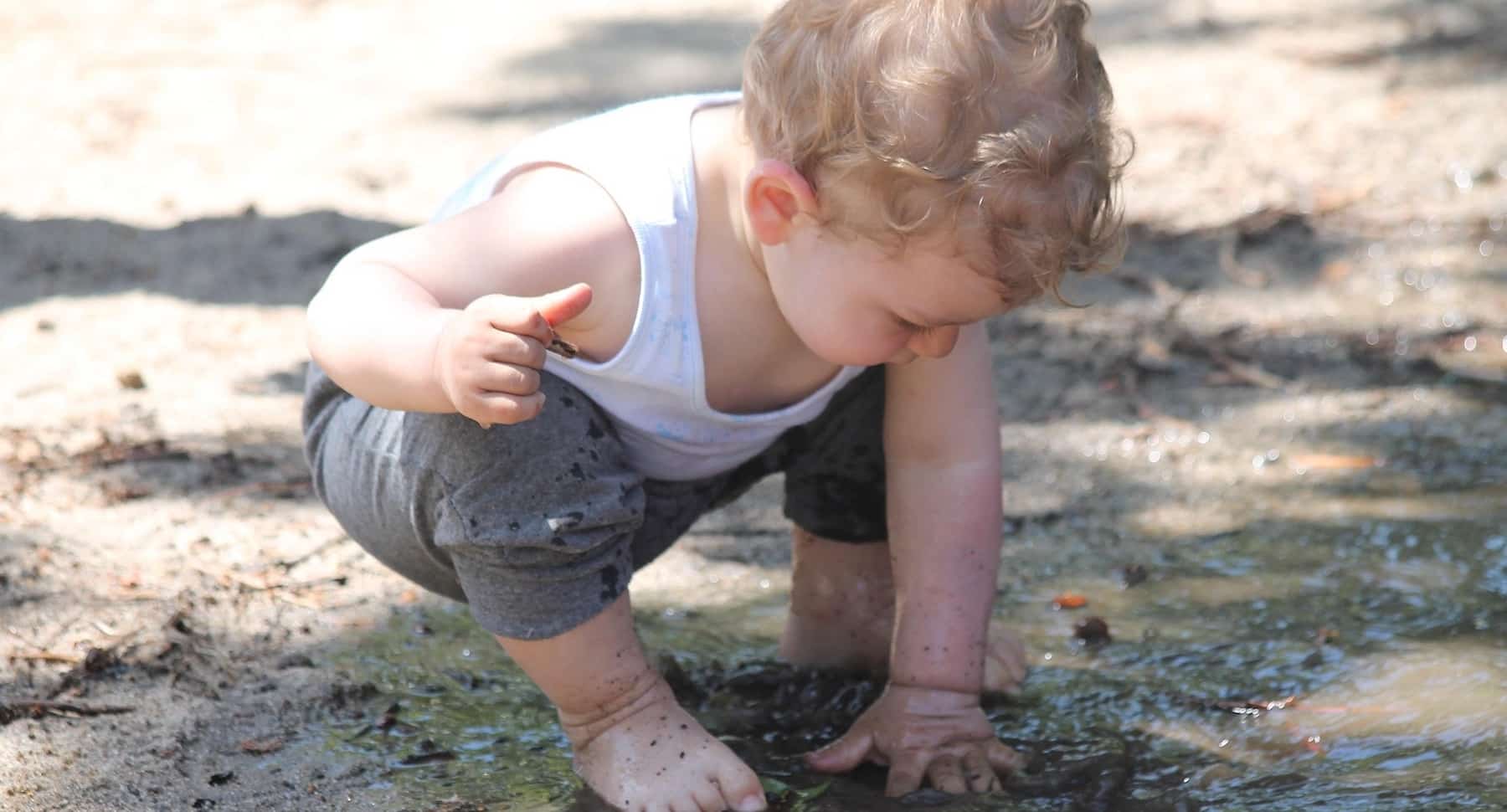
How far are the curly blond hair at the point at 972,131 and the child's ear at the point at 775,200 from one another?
2 centimetres

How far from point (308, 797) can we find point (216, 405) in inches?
51.5

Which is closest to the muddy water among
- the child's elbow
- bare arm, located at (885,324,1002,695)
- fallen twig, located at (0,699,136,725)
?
bare arm, located at (885,324,1002,695)

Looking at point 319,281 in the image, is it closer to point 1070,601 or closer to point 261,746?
point 261,746

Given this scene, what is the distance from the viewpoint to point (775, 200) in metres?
1.84

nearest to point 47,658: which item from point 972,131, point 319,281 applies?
point 972,131

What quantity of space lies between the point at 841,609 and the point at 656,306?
545mm

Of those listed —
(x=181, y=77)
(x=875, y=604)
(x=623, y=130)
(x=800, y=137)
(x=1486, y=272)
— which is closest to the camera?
(x=800, y=137)

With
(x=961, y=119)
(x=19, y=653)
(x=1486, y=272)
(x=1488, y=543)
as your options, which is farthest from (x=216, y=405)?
(x=1486, y=272)

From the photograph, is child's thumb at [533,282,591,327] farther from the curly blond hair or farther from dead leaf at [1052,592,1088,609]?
dead leaf at [1052,592,1088,609]

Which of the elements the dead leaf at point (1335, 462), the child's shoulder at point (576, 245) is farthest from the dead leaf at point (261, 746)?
the dead leaf at point (1335, 462)

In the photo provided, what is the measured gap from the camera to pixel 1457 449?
2791 millimetres

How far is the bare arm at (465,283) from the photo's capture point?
1.69 metres

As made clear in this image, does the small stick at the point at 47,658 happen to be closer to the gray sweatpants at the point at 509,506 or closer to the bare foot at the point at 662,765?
the gray sweatpants at the point at 509,506

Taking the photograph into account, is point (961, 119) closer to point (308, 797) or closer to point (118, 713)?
point (308, 797)
